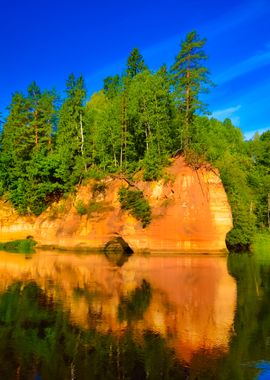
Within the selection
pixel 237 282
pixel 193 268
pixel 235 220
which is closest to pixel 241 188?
pixel 235 220

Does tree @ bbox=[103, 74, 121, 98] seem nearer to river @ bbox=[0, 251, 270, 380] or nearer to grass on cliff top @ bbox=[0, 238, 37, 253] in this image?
grass on cliff top @ bbox=[0, 238, 37, 253]

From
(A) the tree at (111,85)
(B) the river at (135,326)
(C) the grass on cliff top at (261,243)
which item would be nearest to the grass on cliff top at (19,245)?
(B) the river at (135,326)

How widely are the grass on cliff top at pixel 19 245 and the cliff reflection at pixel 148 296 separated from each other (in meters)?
14.8

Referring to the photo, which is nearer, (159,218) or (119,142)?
(159,218)

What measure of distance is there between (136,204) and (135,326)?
97.2ft

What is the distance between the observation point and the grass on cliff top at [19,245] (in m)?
48.7

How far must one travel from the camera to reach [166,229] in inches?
1677

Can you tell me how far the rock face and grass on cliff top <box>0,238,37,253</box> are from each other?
1153mm

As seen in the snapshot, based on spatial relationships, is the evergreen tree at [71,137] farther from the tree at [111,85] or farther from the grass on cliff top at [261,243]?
the grass on cliff top at [261,243]

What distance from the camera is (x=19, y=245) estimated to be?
49562 millimetres

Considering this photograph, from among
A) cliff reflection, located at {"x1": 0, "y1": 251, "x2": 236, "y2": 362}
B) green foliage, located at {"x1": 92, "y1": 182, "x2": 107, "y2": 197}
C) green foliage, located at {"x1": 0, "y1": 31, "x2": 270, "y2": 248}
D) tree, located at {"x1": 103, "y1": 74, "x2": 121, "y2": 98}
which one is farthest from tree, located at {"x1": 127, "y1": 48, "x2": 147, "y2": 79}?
cliff reflection, located at {"x1": 0, "y1": 251, "x2": 236, "y2": 362}

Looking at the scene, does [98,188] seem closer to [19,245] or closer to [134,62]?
[19,245]

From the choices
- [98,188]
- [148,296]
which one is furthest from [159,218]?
[148,296]

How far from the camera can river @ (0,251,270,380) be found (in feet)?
35.7
